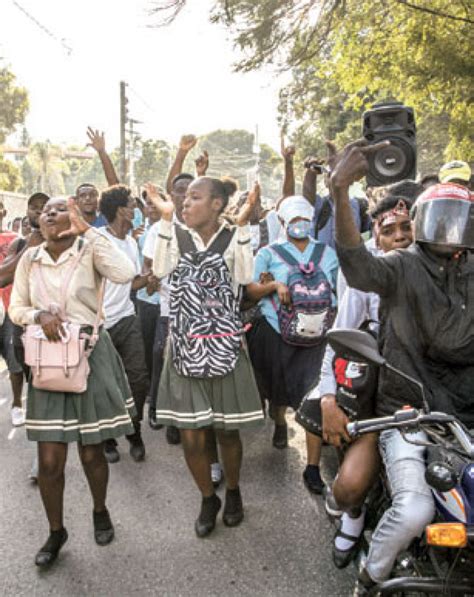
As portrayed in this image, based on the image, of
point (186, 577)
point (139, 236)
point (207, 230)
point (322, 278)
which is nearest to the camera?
point (186, 577)

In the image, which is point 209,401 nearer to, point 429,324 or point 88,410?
point 88,410

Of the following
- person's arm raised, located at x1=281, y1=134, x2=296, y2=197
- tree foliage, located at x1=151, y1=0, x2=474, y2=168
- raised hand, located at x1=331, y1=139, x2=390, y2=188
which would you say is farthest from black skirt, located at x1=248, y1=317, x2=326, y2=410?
tree foliage, located at x1=151, y1=0, x2=474, y2=168

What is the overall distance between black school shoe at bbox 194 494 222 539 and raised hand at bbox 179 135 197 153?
9.57 feet

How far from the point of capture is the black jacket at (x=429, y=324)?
2.24 metres

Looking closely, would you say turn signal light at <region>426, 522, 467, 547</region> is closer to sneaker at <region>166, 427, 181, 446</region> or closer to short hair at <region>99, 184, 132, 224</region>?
sneaker at <region>166, 427, 181, 446</region>

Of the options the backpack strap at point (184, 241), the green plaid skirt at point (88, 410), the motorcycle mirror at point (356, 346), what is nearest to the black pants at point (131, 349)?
the green plaid skirt at point (88, 410)

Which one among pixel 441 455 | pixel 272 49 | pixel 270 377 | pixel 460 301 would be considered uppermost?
pixel 272 49

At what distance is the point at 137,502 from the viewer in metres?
3.82

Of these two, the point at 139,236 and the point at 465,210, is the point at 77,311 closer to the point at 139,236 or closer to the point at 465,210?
the point at 465,210

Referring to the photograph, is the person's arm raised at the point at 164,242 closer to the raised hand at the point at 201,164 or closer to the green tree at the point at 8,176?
the raised hand at the point at 201,164

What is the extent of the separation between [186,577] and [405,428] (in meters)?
1.75

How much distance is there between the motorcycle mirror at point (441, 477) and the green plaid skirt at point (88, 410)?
6.49 feet

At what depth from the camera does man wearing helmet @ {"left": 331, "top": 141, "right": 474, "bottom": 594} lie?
7.02 ft

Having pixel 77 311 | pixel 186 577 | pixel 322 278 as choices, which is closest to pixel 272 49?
pixel 322 278
